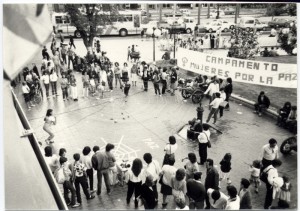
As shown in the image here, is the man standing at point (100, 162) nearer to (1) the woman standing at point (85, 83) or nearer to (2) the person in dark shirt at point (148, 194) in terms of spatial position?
(2) the person in dark shirt at point (148, 194)

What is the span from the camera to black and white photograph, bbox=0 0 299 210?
6918 mm

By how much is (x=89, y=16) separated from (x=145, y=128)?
10.1 m

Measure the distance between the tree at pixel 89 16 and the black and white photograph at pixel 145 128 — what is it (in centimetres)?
7

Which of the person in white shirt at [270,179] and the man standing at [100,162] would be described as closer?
the person in white shirt at [270,179]

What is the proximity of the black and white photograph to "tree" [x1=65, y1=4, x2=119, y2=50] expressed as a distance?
0.07 metres

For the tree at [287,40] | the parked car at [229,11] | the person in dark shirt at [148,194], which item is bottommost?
the person in dark shirt at [148,194]

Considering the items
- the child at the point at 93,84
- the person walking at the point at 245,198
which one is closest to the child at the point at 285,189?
the person walking at the point at 245,198

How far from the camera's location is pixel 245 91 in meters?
16.1

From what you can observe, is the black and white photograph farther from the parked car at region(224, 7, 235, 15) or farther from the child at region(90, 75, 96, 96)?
the parked car at region(224, 7, 235, 15)

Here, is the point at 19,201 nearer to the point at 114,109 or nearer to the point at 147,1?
the point at 147,1

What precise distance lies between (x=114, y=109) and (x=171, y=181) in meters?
7.37

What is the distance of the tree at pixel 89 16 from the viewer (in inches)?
796

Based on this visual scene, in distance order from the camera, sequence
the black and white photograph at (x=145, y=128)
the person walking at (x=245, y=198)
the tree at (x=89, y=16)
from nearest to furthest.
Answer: the black and white photograph at (x=145, y=128)
the person walking at (x=245, y=198)
the tree at (x=89, y=16)

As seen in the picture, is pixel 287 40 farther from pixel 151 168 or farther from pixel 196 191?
pixel 196 191
